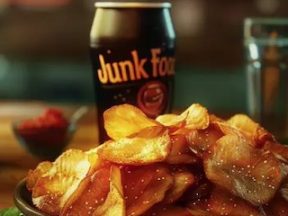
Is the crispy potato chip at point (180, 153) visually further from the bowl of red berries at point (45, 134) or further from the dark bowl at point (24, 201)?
the bowl of red berries at point (45, 134)

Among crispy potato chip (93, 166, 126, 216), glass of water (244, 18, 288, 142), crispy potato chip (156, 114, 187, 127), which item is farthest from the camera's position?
glass of water (244, 18, 288, 142)

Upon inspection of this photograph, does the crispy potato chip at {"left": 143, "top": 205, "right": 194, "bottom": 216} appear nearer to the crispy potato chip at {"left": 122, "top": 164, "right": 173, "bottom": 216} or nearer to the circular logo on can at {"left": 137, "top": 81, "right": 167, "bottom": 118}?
the crispy potato chip at {"left": 122, "top": 164, "right": 173, "bottom": 216}

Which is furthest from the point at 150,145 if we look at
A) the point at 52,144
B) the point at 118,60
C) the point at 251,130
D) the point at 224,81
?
the point at 224,81

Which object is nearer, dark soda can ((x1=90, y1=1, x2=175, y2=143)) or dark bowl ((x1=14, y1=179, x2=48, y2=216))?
dark bowl ((x1=14, y1=179, x2=48, y2=216))

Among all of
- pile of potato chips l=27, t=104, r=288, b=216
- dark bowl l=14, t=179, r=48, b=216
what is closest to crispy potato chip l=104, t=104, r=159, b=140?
pile of potato chips l=27, t=104, r=288, b=216

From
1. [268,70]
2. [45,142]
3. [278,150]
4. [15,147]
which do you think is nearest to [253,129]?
[278,150]

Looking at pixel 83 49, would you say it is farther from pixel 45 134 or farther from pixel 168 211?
pixel 168 211

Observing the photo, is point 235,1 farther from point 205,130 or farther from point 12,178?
point 205,130
